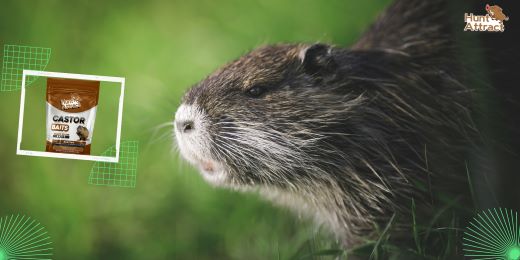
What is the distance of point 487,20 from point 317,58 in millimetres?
922

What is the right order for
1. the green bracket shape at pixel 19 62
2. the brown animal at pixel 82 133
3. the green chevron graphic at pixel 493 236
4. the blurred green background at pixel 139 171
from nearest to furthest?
the green chevron graphic at pixel 493 236 < the brown animal at pixel 82 133 < the green bracket shape at pixel 19 62 < the blurred green background at pixel 139 171

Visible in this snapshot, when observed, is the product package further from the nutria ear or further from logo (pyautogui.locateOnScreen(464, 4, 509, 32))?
logo (pyautogui.locateOnScreen(464, 4, 509, 32))

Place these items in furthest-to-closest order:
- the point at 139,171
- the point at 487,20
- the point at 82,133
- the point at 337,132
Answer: the point at 139,171 → the point at 82,133 → the point at 487,20 → the point at 337,132

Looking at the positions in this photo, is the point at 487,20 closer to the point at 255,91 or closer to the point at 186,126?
the point at 255,91

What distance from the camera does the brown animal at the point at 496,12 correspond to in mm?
3230

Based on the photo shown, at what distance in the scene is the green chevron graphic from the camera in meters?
2.94

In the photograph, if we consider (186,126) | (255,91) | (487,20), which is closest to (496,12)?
(487,20)

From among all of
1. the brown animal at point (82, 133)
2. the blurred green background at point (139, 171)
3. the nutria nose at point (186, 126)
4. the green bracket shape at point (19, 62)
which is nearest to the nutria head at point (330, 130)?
the nutria nose at point (186, 126)

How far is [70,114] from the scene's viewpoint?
3309 mm

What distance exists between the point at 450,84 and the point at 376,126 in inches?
19.7

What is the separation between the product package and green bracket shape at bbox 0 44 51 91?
0.62 feet

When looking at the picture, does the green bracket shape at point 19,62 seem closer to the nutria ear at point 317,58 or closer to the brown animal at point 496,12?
the nutria ear at point 317,58

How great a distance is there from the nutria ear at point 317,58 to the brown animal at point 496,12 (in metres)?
0.87

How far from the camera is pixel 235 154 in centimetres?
298
